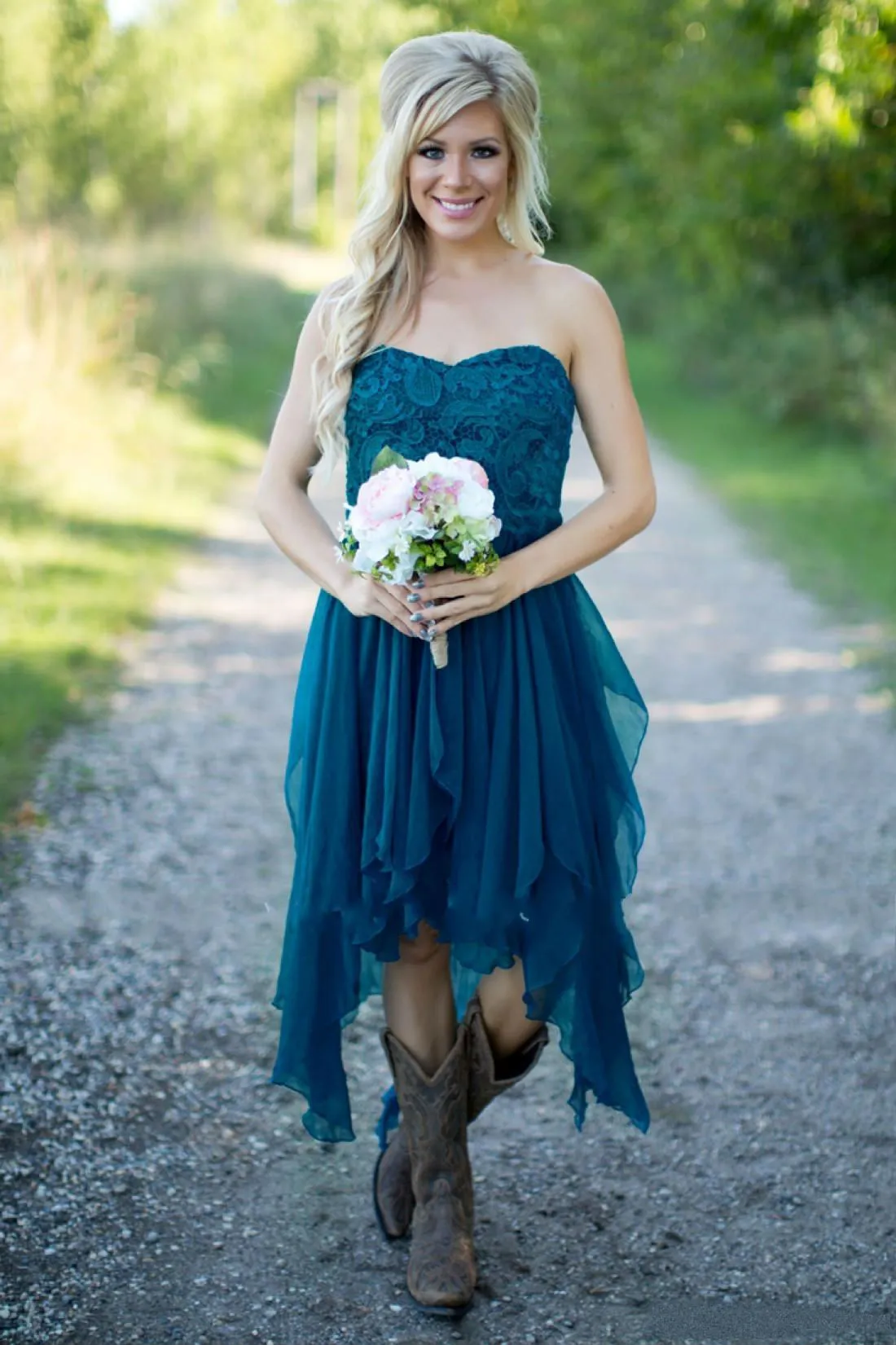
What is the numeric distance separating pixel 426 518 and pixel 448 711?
450 mm

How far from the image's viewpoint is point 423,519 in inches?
101

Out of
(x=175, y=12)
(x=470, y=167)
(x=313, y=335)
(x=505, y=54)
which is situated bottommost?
(x=313, y=335)

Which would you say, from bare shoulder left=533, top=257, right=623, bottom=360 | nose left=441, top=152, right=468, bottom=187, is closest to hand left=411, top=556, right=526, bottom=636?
bare shoulder left=533, top=257, right=623, bottom=360

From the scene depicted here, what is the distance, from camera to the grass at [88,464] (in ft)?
23.6

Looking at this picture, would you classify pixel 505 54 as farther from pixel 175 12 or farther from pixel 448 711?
pixel 175 12

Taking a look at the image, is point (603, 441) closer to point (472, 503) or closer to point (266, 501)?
point (472, 503)

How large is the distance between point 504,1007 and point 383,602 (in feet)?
2.94

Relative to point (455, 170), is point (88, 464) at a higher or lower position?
higher

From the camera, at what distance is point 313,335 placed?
116 inches

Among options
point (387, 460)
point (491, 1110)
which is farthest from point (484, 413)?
point (491, 1110)

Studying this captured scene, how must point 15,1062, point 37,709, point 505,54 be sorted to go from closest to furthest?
1. point 505,54
2. point 15,1062
3. point 37,709

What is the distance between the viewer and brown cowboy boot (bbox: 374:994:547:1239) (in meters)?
3.05

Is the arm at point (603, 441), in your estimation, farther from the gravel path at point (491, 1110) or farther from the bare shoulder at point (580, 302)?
the gravel path at point (491, 1110)

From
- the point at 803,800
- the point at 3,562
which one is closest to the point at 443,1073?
the point at 803,800
